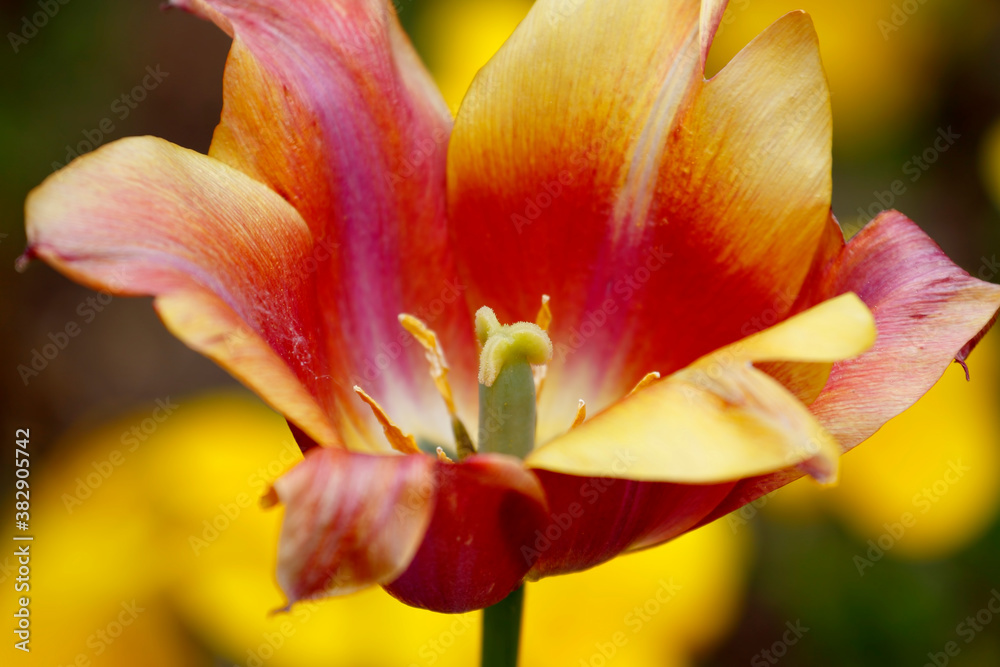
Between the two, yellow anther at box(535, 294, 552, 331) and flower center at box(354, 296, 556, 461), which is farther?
yellow anther at box(535, 294, 552, 331)

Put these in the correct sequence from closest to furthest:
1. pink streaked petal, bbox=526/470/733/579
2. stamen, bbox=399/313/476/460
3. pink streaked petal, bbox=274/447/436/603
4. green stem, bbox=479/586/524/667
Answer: pink streaked petal, bbox=274/447/436/603
pink streaked petal, bbox=526/470/733/579
green stem, bbox=479/586/524/667
stamen, bbox=399/313/476/460

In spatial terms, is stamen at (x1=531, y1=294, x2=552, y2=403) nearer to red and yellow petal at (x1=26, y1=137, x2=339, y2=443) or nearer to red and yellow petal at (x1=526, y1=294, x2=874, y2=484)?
red and yellow petal at (x1=26, y1=137, x2=339, y2=443)

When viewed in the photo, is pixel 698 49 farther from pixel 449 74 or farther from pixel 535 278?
pixel 449 74

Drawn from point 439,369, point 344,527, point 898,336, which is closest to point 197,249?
point 344,527

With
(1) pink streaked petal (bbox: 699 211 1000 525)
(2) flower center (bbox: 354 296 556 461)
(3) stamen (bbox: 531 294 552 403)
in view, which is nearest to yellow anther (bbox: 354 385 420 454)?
(2) flower center (bbox: 354 296 556 461)

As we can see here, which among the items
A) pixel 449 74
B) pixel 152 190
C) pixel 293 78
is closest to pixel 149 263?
pixel 152 190

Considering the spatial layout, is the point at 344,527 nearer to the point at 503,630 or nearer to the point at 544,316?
the point at 503,630

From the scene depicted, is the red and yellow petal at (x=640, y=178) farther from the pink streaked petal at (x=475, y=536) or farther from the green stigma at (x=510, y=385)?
the pink streaked petal at (x=475, y=536)

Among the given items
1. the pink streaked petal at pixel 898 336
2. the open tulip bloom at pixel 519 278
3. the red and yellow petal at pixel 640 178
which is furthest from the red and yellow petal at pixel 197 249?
the pink streaked petal at pixel 898 336
